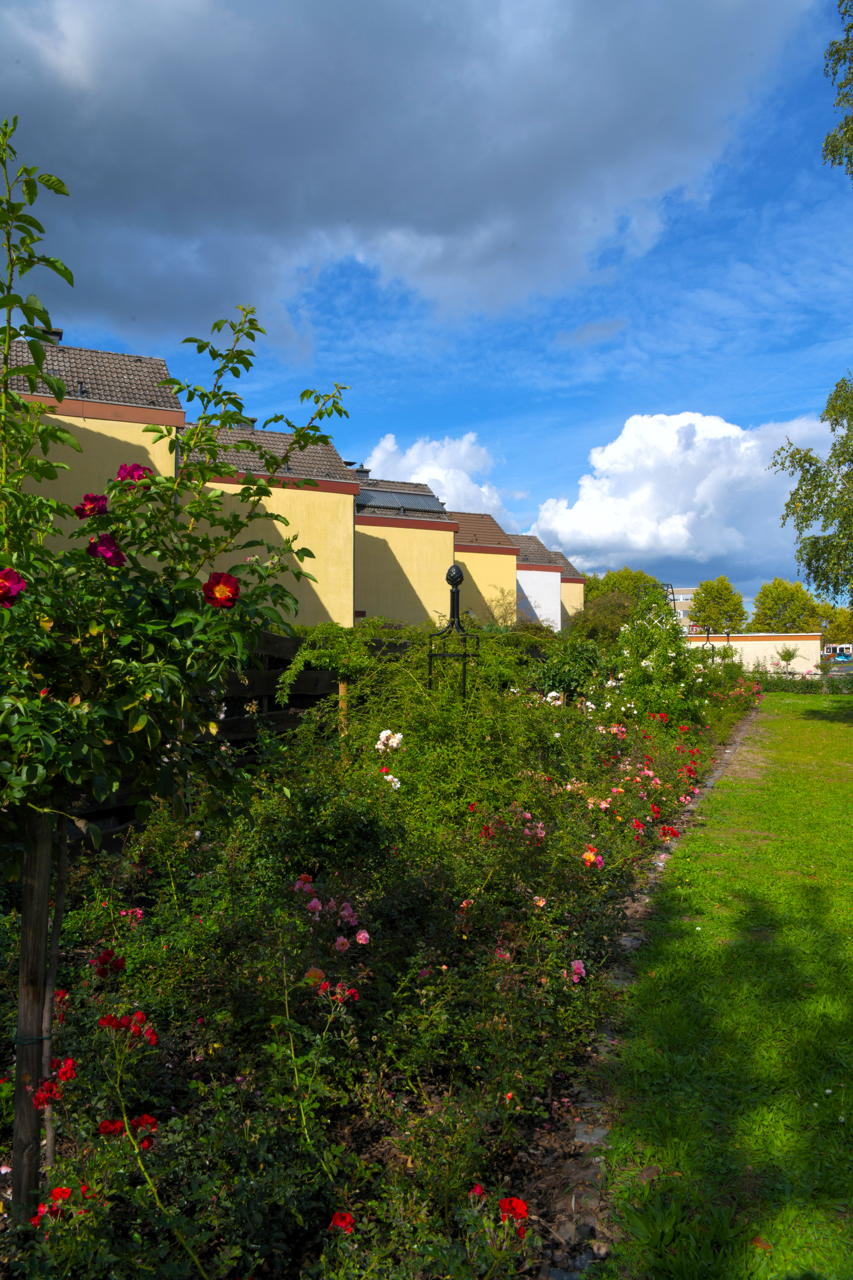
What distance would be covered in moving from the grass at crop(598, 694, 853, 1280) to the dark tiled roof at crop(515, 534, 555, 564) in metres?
39.2

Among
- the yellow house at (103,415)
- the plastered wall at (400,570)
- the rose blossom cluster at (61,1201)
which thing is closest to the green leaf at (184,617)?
the rose blossom cluster at (61,1201)

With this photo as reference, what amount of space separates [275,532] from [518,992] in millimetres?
19355

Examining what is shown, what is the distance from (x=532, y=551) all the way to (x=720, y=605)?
2432 centimetres

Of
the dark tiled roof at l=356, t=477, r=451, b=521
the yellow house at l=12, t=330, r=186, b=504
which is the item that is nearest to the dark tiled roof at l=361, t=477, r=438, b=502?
the dark tiled roof at l=356, t=477, r=451, b=521

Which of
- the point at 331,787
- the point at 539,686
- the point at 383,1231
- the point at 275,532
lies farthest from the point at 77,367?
the point at 383,1231

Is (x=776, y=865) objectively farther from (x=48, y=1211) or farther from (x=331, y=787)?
(x=48, y=1211)

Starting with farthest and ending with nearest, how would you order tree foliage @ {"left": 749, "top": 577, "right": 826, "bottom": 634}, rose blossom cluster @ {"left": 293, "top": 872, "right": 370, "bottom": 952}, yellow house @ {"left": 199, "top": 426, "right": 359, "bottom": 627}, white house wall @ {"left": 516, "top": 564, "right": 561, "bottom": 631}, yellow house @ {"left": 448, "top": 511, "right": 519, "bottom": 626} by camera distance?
1. tree foliage @ {"left": 749, "top": 577, "right": 826, "bottom": 634}
2. white house wall @ {"left": 516, "top": 564, "right": 561, "bottom": 631}
3. yellow house @ {"left": 448, "top": 511, "right": 519, "bottom": 626}
4. yellow house @ {"left": 199, "top": 426, "right": 359, "bottom": 627}
5. rose blossom cluster @ {"left": 293, "top": 872, "right": 370, "bottom": 952}

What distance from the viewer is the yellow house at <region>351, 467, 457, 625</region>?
29.9 m

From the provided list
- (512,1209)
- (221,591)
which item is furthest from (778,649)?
(221,591)

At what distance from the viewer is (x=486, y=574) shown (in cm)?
3597

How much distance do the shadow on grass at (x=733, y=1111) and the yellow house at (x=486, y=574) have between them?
3038 cm

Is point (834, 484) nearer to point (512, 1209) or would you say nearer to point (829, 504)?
point (829, 504)

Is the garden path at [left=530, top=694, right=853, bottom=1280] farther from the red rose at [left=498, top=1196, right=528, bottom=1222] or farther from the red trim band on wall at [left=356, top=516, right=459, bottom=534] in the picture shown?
the red trim band on wall at [left=356, top=516, right=459, bottom=534]

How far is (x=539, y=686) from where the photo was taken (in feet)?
39.2
